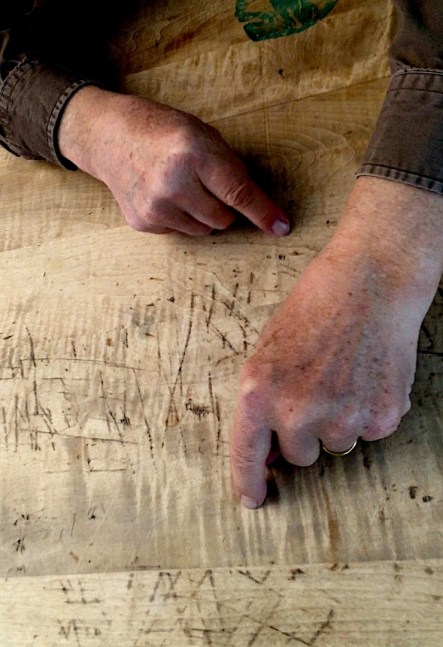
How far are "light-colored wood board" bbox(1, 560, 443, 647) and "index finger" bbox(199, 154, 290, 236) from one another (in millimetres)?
427

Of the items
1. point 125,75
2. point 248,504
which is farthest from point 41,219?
point 248,504

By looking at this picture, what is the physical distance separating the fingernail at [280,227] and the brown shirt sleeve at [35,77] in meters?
0.37

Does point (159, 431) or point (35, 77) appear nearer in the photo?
point (159, 431)

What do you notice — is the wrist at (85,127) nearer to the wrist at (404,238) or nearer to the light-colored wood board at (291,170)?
the light-colored wood board at (291,170)

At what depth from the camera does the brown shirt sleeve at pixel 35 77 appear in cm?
90

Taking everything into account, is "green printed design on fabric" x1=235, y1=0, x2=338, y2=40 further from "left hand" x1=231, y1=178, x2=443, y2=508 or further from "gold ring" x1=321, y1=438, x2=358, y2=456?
"gold ring" x1=321, y1=438, x2=358, y2=456

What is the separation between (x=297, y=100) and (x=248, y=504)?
1.84 feet

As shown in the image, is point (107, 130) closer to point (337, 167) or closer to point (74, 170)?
point (74, 170)

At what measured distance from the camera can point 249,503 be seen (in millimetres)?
689

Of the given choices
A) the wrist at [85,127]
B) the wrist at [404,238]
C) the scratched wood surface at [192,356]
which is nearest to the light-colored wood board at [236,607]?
the scratched wood surface at [192,356]

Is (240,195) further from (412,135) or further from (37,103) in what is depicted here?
(37,103)

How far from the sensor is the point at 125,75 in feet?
3.20

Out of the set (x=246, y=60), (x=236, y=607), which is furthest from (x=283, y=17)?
(x=236, y=607)

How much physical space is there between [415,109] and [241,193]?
0.78ft
